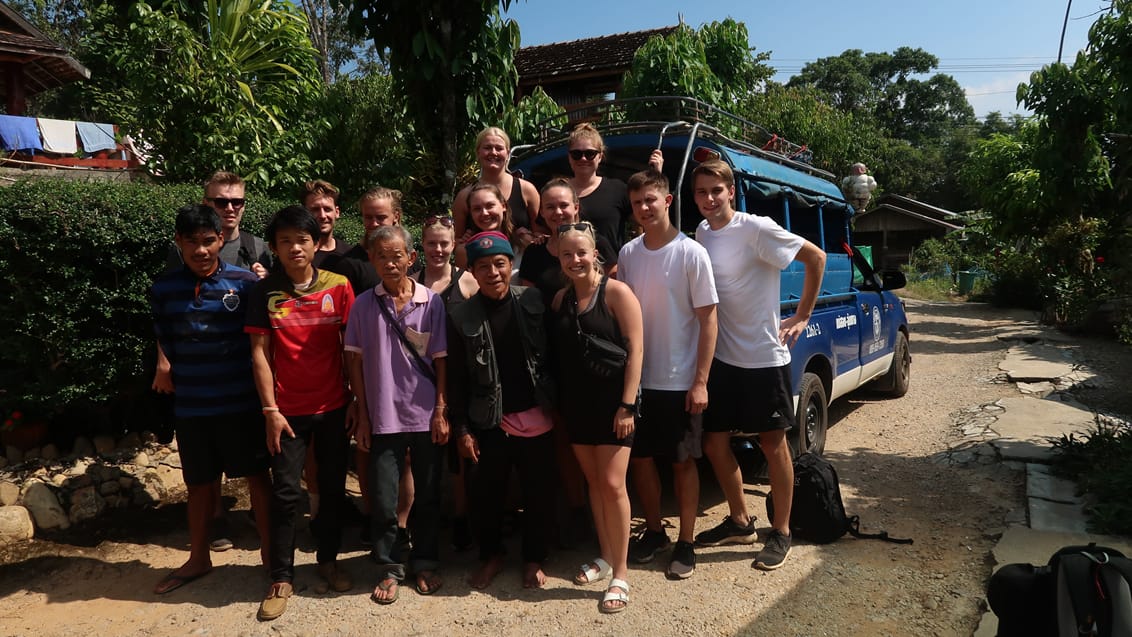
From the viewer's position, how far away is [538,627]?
321cm

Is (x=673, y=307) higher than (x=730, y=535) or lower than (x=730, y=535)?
higher

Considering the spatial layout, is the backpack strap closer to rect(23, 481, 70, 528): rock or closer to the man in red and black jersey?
the man in red and black jersey

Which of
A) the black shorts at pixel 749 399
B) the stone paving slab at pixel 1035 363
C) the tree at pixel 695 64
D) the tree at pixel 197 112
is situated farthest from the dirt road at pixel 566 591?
the tree at pixel 695 64

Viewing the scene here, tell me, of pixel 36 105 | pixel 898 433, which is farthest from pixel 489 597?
pixel 36 105

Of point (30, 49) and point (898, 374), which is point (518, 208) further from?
point (30, 49)

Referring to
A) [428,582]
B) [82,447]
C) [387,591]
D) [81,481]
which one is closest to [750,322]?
[428,582]

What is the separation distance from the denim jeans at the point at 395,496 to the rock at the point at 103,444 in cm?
258

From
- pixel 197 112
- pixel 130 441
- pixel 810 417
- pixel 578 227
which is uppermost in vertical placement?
pixel 197 112

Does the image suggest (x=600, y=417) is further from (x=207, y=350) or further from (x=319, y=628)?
(x=207, y=350)

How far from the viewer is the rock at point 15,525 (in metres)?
4.05

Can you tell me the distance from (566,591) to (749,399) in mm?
1335

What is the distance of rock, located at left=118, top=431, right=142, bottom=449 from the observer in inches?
197

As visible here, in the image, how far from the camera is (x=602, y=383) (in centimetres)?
331

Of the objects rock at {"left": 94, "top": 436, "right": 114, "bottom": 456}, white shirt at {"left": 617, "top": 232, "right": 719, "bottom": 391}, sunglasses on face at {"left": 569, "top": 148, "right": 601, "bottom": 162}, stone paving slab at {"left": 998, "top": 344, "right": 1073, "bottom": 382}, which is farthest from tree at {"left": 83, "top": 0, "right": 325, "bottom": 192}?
stone paving slab at {"left": 998, "top": 344, "right": 1073, "bottom": 382}
